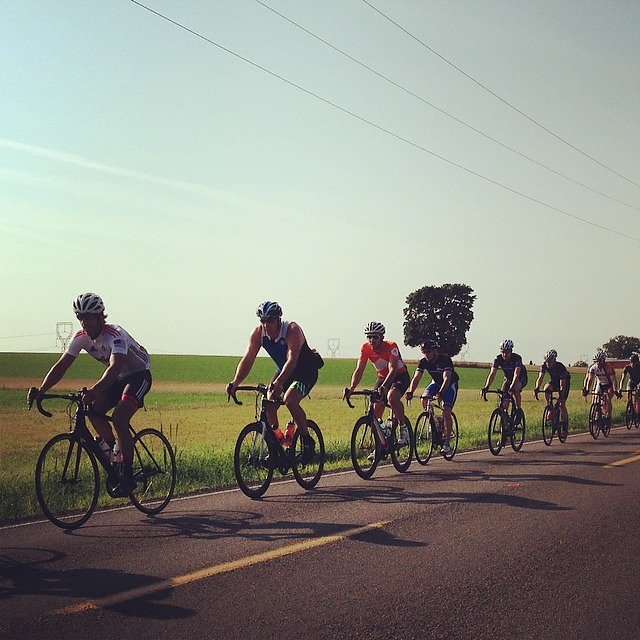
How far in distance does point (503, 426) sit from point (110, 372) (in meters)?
9.52

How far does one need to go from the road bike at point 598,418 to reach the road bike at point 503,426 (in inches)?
148

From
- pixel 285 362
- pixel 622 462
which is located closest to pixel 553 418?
pixel 622 462

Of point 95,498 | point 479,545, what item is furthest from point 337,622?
point 95,498

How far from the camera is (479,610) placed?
16.3ft

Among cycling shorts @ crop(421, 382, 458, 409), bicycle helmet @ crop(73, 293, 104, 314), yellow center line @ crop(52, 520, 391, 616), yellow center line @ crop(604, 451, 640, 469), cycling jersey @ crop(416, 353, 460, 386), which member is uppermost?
bicycle helmet @ crop(73, 293, 104, 314)

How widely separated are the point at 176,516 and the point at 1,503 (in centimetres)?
228

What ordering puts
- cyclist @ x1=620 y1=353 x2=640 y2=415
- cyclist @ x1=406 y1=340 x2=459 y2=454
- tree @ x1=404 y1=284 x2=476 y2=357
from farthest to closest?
tree @ x1=404 y1=284 x2=476 y2=357 → cyclist @ x1=620 y1=353 x2=640 y2=415 → cyclist @ x1=406 y1=340 x2=459 y2=454

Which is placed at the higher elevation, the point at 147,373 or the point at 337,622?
the point at 147,373

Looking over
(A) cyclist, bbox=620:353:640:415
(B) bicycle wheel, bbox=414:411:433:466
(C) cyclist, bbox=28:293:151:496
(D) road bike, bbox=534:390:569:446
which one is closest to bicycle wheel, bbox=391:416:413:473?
(B) bicycle wheel, bbox=414:411:433:466

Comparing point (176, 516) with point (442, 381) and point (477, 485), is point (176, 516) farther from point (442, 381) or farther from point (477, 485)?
point (442, 381)

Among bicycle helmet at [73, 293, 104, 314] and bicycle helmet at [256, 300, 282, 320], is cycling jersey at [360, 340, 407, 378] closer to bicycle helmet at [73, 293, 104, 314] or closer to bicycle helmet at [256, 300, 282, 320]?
bicycle helmet at [256, 300, 282, 320]

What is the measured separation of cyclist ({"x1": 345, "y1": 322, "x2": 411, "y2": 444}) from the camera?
11.4 m

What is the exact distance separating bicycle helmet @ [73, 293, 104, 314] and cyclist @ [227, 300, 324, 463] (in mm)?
1997

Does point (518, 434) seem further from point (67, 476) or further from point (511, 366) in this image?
point (67, 476)
